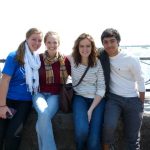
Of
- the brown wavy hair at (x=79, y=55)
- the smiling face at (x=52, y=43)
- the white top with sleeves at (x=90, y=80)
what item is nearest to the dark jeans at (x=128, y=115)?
the white top with sleeves at (x=90, y=80)

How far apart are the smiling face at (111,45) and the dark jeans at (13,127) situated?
128 centimetres

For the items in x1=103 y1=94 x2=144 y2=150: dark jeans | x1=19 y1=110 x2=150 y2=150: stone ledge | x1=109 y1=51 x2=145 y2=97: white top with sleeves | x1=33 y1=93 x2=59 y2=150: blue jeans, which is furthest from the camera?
x1=19 y1=110 x2=150 y2=150: stone ledge

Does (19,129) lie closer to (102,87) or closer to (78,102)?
(78,102)

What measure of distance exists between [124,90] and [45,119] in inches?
43.5

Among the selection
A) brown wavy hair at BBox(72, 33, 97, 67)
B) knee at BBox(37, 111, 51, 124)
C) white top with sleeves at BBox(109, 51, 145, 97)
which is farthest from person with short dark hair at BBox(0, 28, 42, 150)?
white top with sleeves at BBox(109, 51, 145, 97)

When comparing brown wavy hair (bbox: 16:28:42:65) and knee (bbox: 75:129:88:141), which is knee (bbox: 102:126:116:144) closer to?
knee (bbox: 75:129:88:141)

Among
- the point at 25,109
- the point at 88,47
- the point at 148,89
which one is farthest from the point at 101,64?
the point at 148,89

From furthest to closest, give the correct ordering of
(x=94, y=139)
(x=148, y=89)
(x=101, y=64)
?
(x=148, y=89), (x=101, y=64), (x=94, y=139)

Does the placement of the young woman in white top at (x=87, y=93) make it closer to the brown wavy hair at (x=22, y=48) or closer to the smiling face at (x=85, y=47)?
the smiling face at (x=85, y=47)

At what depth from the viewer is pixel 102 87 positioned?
209 inches

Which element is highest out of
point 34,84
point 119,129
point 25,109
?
point 34,84

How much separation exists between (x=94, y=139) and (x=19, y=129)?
0.98 m

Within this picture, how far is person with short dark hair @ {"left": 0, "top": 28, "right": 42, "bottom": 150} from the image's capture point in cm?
520

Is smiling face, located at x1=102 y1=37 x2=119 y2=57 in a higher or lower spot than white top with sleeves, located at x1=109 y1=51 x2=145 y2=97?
higher
